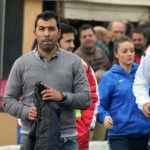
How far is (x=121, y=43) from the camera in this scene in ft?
27.5

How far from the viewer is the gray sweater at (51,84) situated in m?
6.24

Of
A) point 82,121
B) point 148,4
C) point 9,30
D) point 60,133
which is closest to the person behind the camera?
point 60,133

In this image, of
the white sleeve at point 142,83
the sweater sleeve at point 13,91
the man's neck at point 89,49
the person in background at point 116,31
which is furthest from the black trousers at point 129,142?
the person in background at point 116,31

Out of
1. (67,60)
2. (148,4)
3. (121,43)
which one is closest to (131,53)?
(121,43)

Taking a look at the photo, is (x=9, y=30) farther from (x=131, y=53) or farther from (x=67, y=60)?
(x=67, y=60)

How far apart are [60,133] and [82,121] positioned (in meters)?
1.60

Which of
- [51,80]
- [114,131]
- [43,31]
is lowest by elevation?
[114,131]

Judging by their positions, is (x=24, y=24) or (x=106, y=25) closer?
(x=24, y=24)

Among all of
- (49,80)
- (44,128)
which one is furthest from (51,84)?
(44,128)

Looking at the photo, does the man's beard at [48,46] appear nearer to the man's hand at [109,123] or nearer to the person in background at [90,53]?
the man's hand at [109,123]

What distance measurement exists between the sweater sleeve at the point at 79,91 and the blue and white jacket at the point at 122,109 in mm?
1467

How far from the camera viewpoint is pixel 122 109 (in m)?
7.80

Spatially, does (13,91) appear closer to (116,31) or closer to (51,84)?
(51,84)

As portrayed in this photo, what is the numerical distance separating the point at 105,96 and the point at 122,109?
265mm
